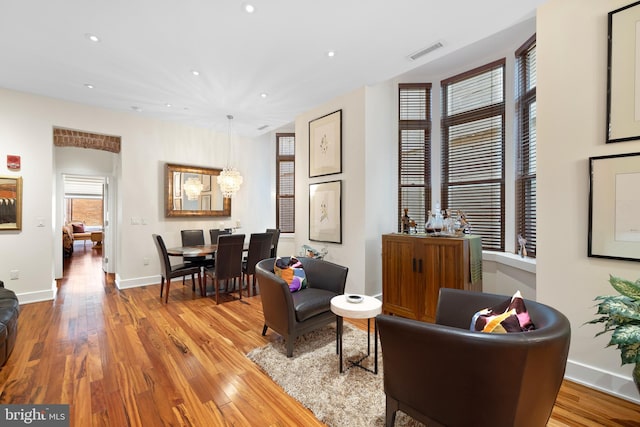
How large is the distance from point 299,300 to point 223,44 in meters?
2.82

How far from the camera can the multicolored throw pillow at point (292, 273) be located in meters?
2.98

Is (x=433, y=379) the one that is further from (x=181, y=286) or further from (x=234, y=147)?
(x=234, y=147)

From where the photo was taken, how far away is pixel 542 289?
7.49 ft

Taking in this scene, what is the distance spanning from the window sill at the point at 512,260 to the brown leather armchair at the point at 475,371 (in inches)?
65.4

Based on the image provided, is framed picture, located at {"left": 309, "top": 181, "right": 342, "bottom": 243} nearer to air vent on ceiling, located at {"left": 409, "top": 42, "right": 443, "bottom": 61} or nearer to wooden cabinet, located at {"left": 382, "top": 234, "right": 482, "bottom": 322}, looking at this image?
wooden cabinet, located at {"left": 382, "top": 234, "right": 482, "bottom": 322}

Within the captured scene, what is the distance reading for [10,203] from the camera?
3.85 meters

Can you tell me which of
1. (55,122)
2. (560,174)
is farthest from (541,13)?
(55,122)

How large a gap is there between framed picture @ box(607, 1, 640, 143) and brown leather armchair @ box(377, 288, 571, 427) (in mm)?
1519

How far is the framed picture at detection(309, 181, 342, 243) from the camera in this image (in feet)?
13.8

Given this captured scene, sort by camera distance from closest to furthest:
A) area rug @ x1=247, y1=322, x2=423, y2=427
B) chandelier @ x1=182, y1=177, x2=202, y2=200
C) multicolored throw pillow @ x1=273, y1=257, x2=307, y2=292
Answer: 1. area rug @ x1=247, y1=322, x2=423, y2=427
2. multicolored throw pillow @ x1=273, y1=257, x2=307, y2=292
3. chandelier @ x1=182, y1=177, x2=202, y2=200

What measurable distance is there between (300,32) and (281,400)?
10.7 feet

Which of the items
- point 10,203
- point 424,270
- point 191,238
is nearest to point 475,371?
point 424,270

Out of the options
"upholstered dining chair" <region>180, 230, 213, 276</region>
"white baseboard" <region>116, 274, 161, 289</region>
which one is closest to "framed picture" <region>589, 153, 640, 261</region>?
"upholstered dining chair" <region>180, 230, 213, 276</region>

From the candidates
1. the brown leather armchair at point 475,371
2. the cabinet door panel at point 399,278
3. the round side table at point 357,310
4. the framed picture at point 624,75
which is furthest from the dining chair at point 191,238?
the framed picture at point 624,75
